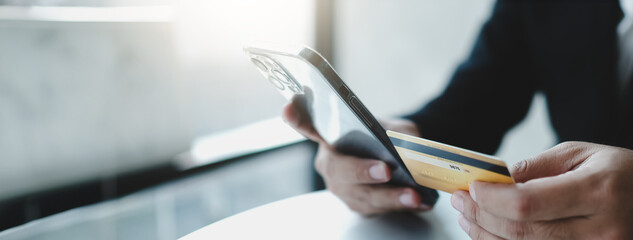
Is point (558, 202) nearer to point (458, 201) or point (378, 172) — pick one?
point (458, 201)

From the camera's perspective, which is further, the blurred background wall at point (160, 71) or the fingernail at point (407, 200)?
the blurred background wall at point (160, 71)

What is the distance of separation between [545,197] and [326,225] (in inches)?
12.1

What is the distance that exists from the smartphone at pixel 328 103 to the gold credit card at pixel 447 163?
0.09 ft

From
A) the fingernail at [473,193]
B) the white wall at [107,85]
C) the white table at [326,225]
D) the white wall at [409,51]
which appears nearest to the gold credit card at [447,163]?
the fingernail at [473,193]

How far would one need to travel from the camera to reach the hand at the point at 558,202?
41 cm

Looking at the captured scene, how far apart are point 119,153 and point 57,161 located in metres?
0.16

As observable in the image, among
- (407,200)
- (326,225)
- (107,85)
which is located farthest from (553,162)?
(107,85)

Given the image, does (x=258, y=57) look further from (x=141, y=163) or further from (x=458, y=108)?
(x=141, y=163)

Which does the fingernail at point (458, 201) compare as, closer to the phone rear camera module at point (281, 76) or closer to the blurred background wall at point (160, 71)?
the phone rear camera module at point (281, 76)

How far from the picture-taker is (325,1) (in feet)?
7.06

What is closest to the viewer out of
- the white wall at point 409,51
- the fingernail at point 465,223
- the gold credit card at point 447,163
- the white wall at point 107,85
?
the gold credit card at point 447,163

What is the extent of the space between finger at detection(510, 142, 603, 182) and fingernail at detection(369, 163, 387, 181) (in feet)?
0.52

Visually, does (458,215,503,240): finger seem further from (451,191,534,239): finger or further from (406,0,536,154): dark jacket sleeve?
(406,0,536,154): dark jacket sleeve

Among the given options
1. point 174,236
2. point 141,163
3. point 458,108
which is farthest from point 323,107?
point 174,236
